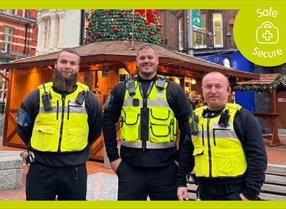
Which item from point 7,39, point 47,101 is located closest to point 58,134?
point 47,101

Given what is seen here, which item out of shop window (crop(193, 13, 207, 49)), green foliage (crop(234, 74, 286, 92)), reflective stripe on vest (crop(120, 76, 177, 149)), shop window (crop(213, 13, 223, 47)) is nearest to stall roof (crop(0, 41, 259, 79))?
green foliage (crop(234, 74, 286, 92))

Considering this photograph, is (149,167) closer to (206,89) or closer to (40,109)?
(206,89)

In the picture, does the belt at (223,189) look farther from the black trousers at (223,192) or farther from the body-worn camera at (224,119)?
the body-worn camera at (224,119)

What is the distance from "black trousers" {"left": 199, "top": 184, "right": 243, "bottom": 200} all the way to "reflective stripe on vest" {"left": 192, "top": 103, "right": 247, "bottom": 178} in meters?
0.09

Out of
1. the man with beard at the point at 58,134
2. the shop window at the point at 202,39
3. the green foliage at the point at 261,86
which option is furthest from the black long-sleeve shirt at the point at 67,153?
the shop window at the point at 202,39

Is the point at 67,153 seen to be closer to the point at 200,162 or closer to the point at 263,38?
the point at 200,162

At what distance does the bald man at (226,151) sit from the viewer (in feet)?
7.07

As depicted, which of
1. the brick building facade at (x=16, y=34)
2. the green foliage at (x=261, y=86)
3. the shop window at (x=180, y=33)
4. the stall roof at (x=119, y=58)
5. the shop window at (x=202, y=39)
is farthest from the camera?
the brick building facade at (x=16, y=34)

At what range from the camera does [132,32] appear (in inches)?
358

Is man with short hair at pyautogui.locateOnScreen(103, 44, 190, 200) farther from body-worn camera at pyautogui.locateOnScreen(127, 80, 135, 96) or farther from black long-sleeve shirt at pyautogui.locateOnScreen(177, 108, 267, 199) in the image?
black long-sleeve shirt at pyautogui.locateOnScreen(177, 108, 267, 199)

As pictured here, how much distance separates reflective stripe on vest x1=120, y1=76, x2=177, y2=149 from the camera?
8.50 ft

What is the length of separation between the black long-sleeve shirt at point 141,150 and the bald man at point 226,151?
0.33 meters

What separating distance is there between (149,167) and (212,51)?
62.4 ft

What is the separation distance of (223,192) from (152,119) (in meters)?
0.87
